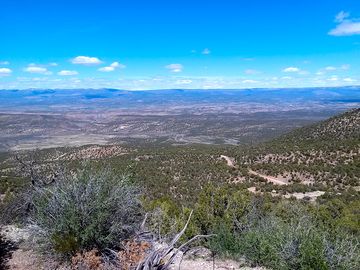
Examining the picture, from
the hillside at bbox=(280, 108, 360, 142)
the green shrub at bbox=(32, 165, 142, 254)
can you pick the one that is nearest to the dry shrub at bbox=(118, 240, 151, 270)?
the green shrub at bbox=(32, 165, 142, 254)

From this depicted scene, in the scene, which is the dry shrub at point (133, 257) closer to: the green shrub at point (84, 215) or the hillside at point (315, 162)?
the green shrub at point (84, 215)

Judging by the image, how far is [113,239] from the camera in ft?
36.8

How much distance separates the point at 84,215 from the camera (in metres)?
10.9

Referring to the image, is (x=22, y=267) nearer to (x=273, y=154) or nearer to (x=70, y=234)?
(x=70, y=234)

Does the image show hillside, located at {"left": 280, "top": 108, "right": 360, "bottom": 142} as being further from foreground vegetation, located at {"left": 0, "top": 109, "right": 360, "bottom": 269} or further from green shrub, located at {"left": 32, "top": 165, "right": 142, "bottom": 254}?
green shrub, located at {"left": 32, "top": 165, "right": 142, "bottom": 254}

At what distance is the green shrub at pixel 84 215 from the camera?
1070cm

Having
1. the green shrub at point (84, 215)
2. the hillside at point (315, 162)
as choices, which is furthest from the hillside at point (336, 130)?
the green shrub at point (84, 215)

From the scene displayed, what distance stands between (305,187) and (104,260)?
96.6ft

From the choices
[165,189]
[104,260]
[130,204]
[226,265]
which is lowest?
[165,189]

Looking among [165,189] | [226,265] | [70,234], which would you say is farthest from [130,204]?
[165,189]

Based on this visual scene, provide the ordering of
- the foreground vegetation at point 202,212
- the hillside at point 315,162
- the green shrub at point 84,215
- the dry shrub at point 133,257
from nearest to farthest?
the dry shrub at point 133,257 < the green shrub at point 84,215 < the foreground vegetation at point 202,212 < the hillside at point 315,162

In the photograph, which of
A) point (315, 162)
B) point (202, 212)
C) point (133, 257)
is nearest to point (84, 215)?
point (133, 257)

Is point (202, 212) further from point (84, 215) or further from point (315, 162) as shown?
point (315, 162)

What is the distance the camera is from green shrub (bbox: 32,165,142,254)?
10695mm
